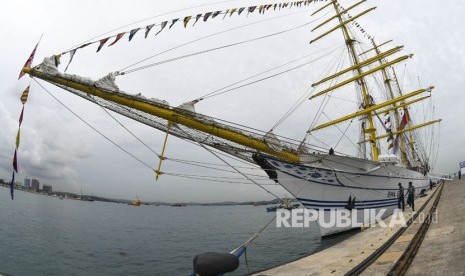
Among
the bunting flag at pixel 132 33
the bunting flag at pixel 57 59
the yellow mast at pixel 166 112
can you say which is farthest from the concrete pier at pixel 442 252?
the bunting flag at pixel 57 59

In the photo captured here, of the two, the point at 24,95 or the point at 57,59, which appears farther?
the point at 57,59

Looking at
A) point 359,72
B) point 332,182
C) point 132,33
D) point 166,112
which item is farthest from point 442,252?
point 359,72

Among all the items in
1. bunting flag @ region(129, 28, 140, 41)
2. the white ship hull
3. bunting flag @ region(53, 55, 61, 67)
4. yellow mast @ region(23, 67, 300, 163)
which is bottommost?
the white ship hull

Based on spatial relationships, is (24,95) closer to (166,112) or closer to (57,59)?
(57,59)

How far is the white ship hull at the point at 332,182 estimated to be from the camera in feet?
49.2

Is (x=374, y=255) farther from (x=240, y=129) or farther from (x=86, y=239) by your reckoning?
(x=86, y=239)

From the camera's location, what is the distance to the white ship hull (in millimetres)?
14984

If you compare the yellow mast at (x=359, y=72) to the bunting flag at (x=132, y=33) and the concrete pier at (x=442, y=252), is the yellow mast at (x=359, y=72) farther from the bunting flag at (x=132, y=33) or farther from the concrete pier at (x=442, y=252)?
the bunting flag at (x=132, y=33)

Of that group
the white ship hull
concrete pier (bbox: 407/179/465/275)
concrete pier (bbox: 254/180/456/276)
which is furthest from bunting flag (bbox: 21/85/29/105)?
concrete pier (bbox: 407/179/465/275)

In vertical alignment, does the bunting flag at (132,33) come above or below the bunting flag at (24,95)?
above

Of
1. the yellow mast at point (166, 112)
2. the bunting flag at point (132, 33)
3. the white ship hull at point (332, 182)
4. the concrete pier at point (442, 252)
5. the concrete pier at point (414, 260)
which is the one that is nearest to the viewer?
the concrete pier at point (442, 252)

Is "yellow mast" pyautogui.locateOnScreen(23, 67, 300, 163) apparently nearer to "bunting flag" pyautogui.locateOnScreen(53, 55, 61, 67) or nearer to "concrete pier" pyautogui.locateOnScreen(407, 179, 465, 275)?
"bunting flag" pyautogui.locateOnScreen(53, 55, 61, 67)

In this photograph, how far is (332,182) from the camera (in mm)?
16219

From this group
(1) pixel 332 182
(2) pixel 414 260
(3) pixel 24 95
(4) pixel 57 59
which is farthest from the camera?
(1) pixel 332 182
